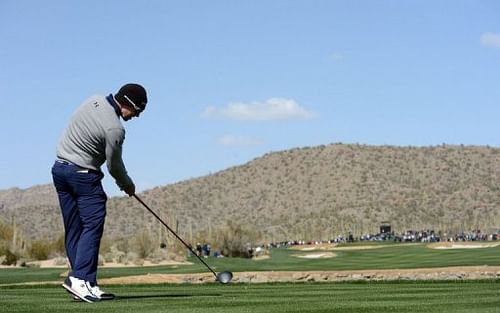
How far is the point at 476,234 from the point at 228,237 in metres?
33.1

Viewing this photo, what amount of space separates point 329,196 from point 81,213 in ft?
353

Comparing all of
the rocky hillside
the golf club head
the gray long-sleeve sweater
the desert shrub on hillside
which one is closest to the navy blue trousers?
the gray long-sleeve sweater

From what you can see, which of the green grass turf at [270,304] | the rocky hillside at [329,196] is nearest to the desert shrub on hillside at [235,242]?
the rocky hillside at [329,196]

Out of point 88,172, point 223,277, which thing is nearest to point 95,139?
point 88,172

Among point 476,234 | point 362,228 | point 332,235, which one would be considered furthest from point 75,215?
point 362,228

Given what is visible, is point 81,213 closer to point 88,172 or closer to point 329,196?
point 88,172

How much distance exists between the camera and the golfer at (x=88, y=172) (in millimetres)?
9906

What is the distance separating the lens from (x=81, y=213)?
10.0 meters

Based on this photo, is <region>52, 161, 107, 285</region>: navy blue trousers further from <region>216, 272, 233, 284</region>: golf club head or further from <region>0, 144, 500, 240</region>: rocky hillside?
<region>0, 144, 500, 240</region>: rocky hillside

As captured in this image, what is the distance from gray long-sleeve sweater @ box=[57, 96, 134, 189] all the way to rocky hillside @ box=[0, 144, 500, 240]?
8534cm

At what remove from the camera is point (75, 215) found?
10.1 meters

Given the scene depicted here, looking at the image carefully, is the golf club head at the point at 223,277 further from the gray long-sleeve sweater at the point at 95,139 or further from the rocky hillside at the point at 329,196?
the rocky hillside at the point at 329,196

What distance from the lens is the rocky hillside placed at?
10548 centimetres

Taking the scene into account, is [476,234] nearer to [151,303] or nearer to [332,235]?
[332,235]
